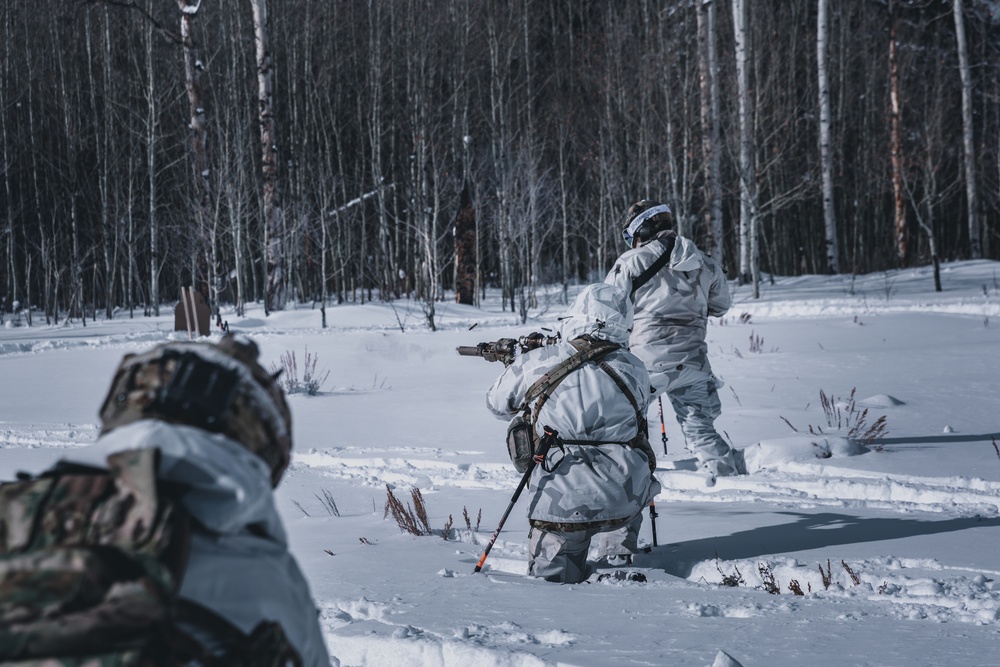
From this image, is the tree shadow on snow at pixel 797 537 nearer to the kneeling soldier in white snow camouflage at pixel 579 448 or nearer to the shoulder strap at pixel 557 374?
the kneeling soldier in white snow camouflage at pixel 579 448

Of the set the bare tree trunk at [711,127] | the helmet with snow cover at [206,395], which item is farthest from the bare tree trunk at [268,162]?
the helmet with snow cover at [206,395]

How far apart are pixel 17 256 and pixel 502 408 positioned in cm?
2922

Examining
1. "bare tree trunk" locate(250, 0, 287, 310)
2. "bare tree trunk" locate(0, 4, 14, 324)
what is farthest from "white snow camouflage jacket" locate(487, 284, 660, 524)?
"bare tree trunk" locate(0, 4, 14, 324)

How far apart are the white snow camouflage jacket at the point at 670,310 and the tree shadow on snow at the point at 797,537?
53.4 inches

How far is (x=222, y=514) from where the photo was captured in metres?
1.03

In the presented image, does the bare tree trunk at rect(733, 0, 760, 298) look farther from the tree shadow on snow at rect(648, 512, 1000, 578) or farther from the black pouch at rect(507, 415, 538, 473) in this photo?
the black pouch at rect(507, 415, 538, 473)

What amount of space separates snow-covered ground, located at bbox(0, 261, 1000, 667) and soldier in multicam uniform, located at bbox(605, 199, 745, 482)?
0.91 ft

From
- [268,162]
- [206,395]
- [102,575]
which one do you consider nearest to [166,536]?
[102,575]

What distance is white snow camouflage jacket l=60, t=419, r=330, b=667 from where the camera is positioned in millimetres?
1021

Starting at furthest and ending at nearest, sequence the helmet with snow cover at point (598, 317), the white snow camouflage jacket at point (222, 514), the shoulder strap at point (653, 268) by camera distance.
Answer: the shoulder strap at point (653, 268) → the helmet with snow cover at point (598, 317) → the white snow camouflage jacket at point (222, 514)

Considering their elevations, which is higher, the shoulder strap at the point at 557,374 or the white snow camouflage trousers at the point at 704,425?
the shoulder strap at the point at 557,374

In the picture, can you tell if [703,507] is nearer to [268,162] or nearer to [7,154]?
[268,162]

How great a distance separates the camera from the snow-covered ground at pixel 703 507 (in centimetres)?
265

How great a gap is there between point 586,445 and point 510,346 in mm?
717
